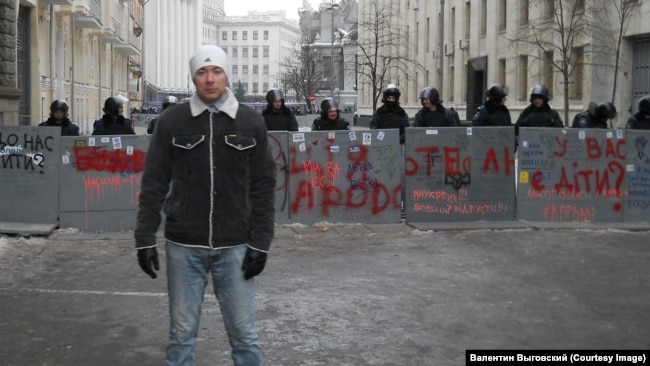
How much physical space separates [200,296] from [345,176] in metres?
7.59

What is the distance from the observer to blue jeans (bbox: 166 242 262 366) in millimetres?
4555

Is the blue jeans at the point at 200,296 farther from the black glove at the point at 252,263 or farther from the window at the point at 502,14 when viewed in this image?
the window at the point at 502,14

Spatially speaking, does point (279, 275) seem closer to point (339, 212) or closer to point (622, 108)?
point (339, 212)

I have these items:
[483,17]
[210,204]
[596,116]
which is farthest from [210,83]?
[483,17]

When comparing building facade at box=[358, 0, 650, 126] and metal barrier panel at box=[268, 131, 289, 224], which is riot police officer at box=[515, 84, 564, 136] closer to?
metal barrier panel at box=[268, 131, 289, 224]

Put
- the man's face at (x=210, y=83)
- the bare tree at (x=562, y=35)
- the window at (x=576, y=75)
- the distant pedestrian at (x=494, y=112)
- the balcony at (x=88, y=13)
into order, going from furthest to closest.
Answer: the balcony at (x=88, y=13) < the window at (x=576, y=75) < the bare tree at (x=562, y=35) < the distant pedestrian at (x=494, y=112) < the man's face at (x=210, y=83)

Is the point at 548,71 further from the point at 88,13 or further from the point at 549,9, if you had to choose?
the point at 88,13

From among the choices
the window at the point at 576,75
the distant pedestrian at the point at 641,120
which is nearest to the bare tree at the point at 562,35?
the window at the point at 576,75

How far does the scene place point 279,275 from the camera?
8.84m

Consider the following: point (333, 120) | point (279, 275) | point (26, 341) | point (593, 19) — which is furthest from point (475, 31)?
point (26, 341)

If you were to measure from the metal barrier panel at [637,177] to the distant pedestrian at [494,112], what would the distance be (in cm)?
176

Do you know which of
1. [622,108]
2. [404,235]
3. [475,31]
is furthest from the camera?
[475,31]

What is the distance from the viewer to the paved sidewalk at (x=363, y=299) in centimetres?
613

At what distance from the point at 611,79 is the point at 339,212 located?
1861cm
